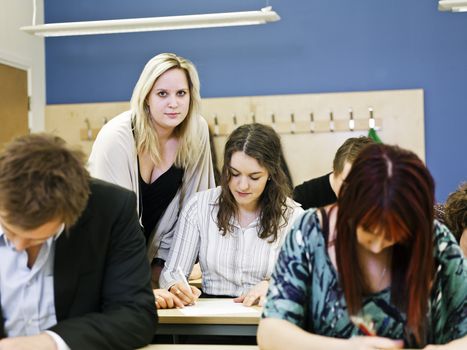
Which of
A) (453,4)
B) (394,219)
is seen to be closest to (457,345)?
(394,219)

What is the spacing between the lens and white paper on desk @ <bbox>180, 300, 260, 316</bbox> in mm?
2320

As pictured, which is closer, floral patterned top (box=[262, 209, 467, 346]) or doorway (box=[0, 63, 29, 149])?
floral patterned top (box=[262, 209, 467, 346])

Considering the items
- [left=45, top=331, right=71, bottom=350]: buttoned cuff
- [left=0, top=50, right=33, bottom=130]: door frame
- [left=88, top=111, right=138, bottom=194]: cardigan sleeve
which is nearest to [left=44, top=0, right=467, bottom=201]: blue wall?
[left=0, top=50, right=33, bottom=130]: door frame

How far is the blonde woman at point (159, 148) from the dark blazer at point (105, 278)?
3.18ft

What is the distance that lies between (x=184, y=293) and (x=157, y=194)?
574 mm

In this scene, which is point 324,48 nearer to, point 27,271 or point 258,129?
point 258,129

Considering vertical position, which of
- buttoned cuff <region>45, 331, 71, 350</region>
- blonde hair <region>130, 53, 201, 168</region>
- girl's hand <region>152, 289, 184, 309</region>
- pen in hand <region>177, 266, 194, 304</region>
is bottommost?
girl's hand <region>152, 289, 184, 309</region>

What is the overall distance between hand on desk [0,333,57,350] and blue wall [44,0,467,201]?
384 cm

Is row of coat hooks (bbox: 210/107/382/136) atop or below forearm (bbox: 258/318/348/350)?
atop

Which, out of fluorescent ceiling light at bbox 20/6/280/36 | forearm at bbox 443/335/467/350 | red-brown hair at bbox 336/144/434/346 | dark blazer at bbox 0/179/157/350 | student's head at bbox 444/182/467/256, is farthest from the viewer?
fluorescent ceiling light at bbox 20/6/280/36

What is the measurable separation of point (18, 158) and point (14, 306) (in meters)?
0.48

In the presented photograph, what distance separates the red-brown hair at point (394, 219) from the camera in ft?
4.53

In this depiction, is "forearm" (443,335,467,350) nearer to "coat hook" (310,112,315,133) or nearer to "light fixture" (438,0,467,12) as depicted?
"light fixture" (438,0,467,12)

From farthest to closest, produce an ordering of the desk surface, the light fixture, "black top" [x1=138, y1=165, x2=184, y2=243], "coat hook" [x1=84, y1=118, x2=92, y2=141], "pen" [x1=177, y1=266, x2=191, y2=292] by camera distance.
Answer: "coat hook" [x1=84, y1=118, x2=92, y2=141] → the light fixture → "black top" [x1=138, y1=165, x2=184, y2=243] → "pen" [x1=177, y1=266, x2=191, y2=292] → the desk surface
